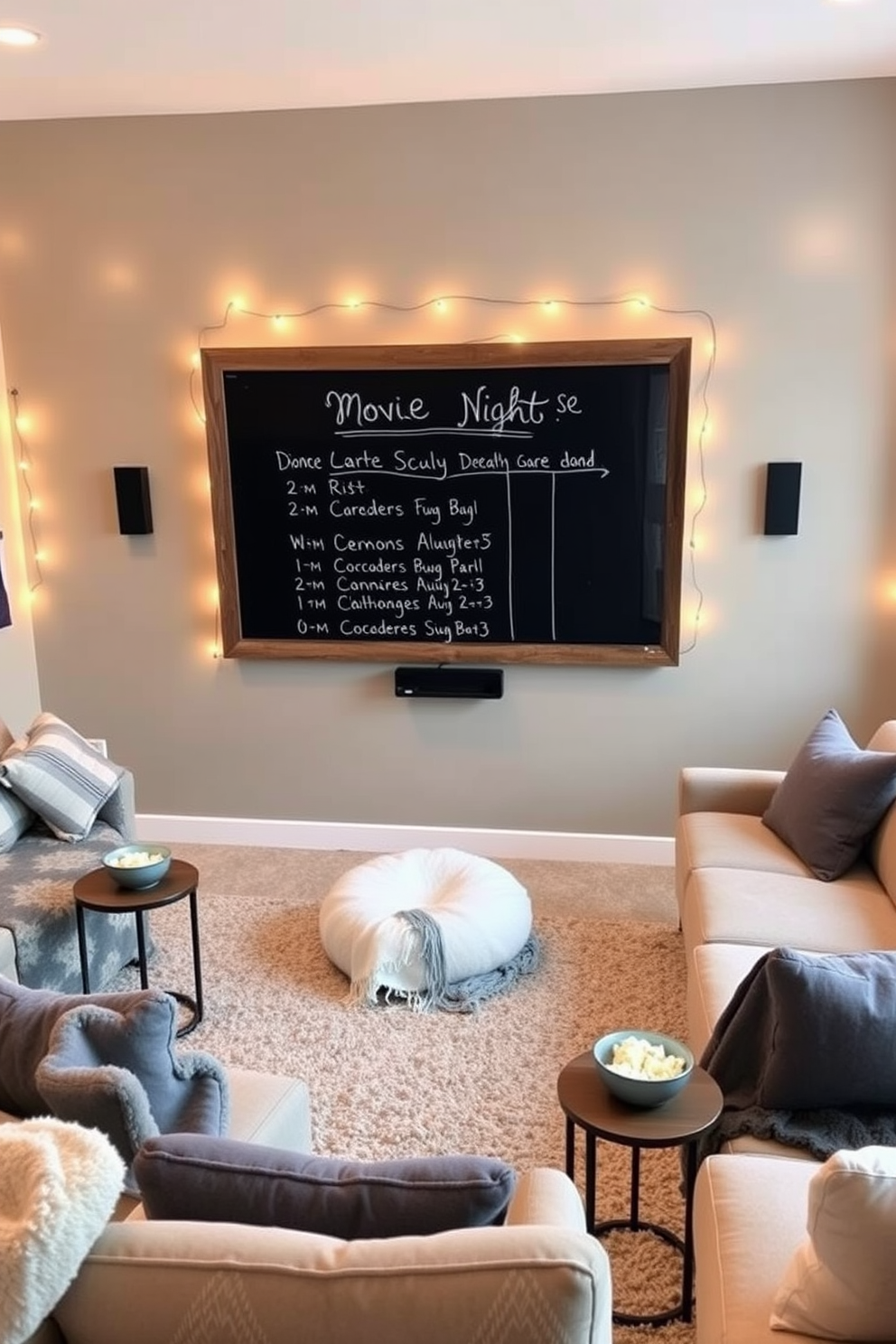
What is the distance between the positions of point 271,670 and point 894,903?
2.36 m

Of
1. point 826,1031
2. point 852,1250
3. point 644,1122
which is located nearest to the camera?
point 852,1250

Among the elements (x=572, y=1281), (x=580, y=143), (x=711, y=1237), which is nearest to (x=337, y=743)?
(x=580, y=143)

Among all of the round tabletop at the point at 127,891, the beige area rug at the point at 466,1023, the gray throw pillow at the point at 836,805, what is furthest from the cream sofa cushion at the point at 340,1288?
the gray throw pillow at the point at 836,805

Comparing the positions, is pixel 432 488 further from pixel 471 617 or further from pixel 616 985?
pixel 616 985

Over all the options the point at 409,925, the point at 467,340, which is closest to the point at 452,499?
the point at 467,340

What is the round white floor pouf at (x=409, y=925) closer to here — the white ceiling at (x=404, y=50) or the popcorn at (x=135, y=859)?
the popcorn at (x=135, y=859)

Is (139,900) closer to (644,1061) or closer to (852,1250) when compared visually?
(644,1061)

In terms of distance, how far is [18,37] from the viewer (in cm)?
292

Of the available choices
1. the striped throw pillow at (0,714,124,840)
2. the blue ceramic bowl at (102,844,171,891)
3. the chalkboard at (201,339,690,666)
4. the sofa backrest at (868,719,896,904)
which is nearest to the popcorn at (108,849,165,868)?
the blue ceramic bowl at (102,844,171,891)

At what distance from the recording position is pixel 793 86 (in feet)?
11.1

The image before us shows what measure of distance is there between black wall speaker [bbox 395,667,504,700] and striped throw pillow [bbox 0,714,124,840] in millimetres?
1116

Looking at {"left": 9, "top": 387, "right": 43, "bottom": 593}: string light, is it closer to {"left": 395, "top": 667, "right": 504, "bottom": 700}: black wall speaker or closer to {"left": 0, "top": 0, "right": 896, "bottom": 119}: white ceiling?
{"left": 0, "top": 0, "right": 896, "bottom": 119}: white ceiling

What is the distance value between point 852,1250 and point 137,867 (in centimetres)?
204

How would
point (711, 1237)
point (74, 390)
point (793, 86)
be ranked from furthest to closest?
point (74, 390) < point (793, 86) < point (711, 1237)
